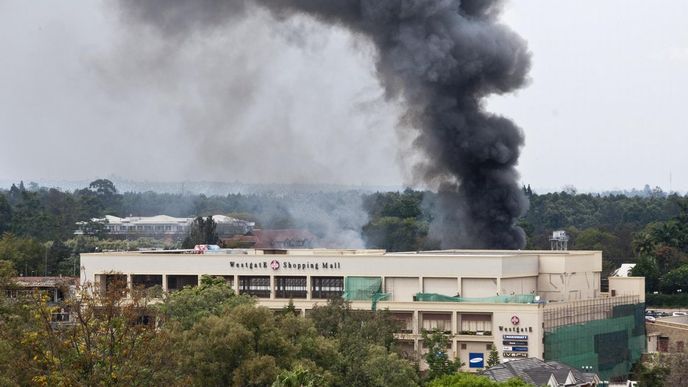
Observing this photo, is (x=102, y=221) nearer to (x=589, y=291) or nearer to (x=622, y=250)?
(x=622, y=250)

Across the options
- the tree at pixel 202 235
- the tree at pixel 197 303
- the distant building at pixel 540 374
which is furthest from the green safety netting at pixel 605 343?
the tree at pixel 202 235

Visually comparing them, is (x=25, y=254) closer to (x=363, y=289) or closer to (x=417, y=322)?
(x=363, y=289)

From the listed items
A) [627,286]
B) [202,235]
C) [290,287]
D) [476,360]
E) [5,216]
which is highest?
[5,216]

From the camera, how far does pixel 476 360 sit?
71875 millimetres

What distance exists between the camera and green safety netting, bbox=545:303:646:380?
7162 cm

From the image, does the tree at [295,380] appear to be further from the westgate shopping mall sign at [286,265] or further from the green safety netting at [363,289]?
the westgate shopping mall sign at [286,265]

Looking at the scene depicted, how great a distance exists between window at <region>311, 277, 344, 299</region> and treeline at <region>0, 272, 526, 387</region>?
669 cm

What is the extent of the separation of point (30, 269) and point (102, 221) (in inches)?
2816

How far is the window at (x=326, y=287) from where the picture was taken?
77.9 metres

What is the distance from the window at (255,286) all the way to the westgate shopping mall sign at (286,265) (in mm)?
616

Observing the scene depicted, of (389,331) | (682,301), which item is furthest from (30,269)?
(389,331)

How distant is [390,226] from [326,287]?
2757 inches

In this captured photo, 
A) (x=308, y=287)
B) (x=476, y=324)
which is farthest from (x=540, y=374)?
(x=308, y=287)

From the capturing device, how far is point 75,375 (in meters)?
39.4
